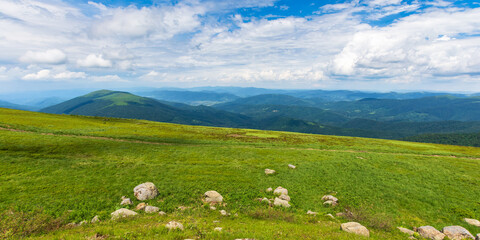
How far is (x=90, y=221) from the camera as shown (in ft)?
56.2

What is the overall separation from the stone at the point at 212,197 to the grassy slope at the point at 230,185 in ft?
4.25

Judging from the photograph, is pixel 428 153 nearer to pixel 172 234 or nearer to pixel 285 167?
pixel 285 167

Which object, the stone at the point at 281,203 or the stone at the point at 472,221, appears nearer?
the stone at the point at 472,221

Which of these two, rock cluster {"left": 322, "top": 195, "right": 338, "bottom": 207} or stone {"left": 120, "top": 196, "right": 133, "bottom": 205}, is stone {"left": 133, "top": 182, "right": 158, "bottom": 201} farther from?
rock cluster {"left": 322, "top": 195, "right": 338, "bottom": 207}

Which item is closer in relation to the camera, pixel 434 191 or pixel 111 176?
pixel 111 176

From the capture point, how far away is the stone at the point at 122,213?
17.8 m

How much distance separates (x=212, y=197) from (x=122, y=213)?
9.35 m

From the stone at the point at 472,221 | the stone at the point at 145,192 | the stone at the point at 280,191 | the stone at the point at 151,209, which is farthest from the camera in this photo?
the stone at the point at 280,191

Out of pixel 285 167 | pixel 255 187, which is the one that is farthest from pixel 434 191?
→ pixel 255 187

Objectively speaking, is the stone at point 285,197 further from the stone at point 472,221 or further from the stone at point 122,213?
the stone at point 472,221

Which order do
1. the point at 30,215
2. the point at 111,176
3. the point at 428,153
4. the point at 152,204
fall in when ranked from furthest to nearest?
the point at 428,153, the point at 111,176, the point at 152,204, the point at 30,215

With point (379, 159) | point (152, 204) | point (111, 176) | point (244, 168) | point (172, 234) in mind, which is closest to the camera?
point (172, 234)

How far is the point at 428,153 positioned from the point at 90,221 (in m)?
81.5

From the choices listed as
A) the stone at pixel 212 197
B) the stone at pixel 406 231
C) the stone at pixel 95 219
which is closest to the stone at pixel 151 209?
the stone at pixel 95 219
